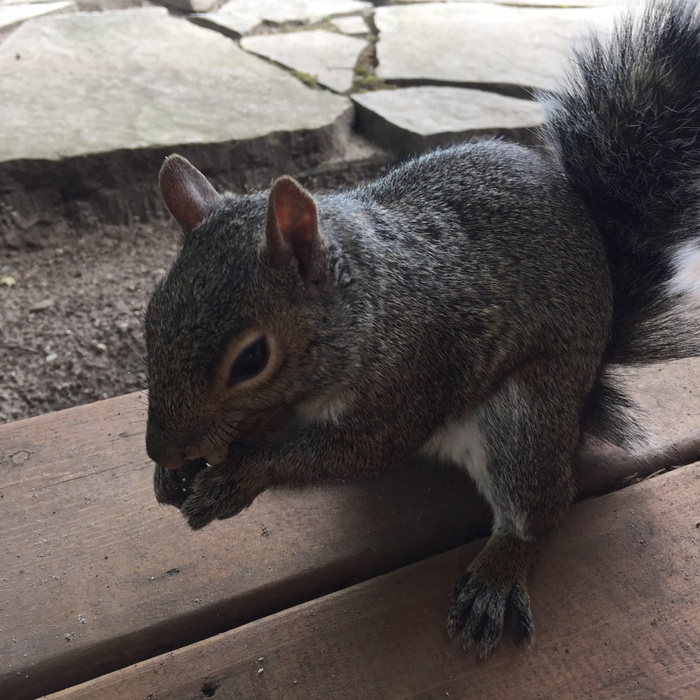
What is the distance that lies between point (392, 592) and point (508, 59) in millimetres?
2617

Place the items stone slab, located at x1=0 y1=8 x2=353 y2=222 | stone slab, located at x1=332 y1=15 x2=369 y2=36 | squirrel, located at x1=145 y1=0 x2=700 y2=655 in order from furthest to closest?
stone slab, located at x1=332 y1=15 x2=369 y2=36
stone slab, located at x1=0 y1=8 x2=353 y2=222
squirrel, located at x1=145 y1=0 x2=700 y2=655

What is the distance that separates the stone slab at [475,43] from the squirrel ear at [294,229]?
6.73ft

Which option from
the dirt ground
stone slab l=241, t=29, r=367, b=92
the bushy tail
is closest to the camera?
the bushy tail

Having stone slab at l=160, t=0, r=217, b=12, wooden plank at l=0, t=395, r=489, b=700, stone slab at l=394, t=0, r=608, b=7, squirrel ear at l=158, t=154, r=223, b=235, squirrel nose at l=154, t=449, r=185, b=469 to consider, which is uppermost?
squirrel ear at l=158, t=154, r=223, b=235

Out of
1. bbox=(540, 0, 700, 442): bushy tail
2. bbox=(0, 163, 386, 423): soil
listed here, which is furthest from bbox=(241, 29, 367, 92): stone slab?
bbox=(540, 0, 700, 442): bushy tail

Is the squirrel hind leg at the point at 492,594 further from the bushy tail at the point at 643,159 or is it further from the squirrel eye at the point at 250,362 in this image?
the squirrel eye at the point at 250,362

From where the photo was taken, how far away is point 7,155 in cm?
225

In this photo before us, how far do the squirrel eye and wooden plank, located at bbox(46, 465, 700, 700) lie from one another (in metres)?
0.40

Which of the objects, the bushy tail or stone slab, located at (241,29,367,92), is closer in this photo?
the bushy tail

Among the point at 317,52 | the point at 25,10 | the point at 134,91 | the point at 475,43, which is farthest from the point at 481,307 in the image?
the point at 25,10

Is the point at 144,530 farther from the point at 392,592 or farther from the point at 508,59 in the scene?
the point at 508,59

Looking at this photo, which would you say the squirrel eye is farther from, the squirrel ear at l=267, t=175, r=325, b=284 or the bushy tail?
the bushy tail

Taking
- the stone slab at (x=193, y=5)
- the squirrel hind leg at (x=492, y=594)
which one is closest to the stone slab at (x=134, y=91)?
the stone slab at (x=193, y=5)

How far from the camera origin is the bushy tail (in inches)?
43.6
